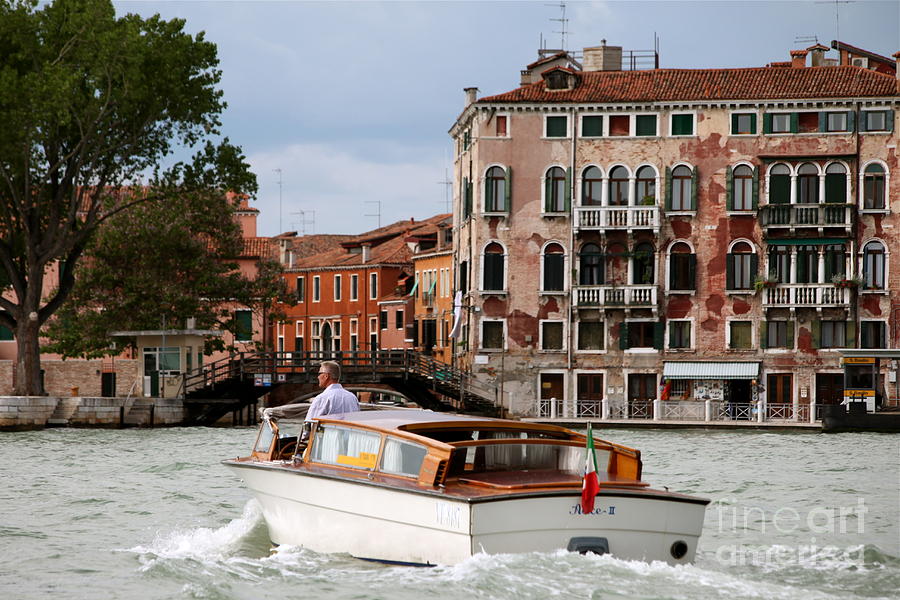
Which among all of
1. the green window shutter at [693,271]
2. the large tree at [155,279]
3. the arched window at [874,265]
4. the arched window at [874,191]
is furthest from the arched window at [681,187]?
the large tree at [155,279]

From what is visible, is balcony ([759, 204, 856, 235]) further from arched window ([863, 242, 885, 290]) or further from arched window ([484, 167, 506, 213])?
arched window ([484, 167, 506, 213])

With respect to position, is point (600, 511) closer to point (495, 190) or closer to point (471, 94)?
point (495, 190)

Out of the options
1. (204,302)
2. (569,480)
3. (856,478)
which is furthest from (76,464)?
(204,302)

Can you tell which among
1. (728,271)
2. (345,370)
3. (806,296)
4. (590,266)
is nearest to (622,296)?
(590,266)

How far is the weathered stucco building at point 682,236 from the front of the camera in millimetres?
48125

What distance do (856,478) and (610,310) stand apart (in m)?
25.6

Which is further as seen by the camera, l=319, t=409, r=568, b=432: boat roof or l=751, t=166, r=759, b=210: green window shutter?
l=751, t=166, r=759, b=210: green window shutter

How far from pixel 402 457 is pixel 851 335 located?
38235mm

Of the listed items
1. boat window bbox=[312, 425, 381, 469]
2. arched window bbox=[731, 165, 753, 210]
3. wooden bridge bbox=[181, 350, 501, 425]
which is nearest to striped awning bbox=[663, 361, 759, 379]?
arched window bbox=[731, 165, 753, 210]

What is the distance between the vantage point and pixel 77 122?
130ft

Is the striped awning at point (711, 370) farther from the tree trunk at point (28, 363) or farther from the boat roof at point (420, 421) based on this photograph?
the boat roof at point (420, 421)

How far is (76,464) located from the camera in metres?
26.2

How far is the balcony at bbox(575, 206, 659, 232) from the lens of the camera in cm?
4856

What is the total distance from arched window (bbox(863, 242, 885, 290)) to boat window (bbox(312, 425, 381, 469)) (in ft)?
123
